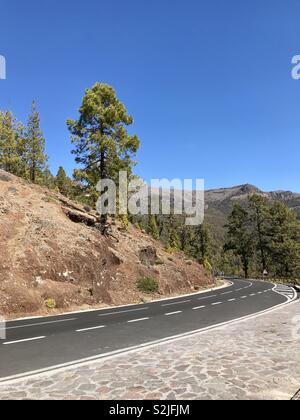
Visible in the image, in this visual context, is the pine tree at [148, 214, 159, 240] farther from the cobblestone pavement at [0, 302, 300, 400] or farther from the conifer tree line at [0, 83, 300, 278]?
the cobblestone pavement at [0, 302, 300, 400]

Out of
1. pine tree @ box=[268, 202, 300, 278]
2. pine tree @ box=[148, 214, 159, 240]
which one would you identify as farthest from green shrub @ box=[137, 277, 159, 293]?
pine tree @ box=[148, 214, 159, 240]

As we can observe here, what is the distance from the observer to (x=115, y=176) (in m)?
31.5

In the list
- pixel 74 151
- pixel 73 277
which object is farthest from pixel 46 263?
pixel 74 151

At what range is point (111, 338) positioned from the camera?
1219cm

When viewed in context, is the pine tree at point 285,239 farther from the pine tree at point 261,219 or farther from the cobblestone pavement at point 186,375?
the cobblestone pavement at point 186,375

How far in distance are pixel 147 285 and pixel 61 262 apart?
304 inches

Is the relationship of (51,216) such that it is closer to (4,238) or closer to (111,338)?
(4,238)

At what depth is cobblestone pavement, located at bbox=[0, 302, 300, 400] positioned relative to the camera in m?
6.52

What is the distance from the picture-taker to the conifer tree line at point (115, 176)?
3108 cm

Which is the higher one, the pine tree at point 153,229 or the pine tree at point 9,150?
the pine tree at point 9,150

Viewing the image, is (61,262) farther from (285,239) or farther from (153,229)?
(153,229)

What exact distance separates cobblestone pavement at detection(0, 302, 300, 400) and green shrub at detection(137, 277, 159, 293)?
17875mm

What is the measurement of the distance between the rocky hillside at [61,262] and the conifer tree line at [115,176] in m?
2.89

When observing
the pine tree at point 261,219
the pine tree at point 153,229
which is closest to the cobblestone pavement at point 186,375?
the pine tree at point 261,219
